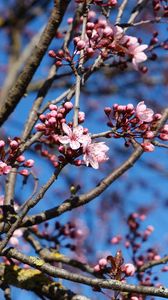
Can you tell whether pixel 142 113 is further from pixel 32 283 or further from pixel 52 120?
pixel 32 283

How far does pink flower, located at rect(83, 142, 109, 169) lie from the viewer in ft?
5.61

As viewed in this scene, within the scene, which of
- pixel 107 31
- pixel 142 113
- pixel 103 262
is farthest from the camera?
pixel 103 262

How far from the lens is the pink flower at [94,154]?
1.71 m

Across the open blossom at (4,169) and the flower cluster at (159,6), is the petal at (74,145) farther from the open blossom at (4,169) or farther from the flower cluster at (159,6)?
the flower cluster at (159,6)

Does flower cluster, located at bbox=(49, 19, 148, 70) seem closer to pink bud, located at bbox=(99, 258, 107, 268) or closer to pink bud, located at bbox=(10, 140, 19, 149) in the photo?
pink bud, located at bbox=(10, 140, 19, 149)

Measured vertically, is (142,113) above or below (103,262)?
above

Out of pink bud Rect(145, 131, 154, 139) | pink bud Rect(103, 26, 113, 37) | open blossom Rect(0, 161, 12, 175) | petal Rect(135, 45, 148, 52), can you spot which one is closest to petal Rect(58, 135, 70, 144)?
open blossom Rect(0, 161, 12, 175)

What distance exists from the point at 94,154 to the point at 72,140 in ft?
0.53

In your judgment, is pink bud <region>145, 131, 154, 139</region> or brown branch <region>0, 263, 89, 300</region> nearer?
pink bud <region>145, 131, 154, 139</region>

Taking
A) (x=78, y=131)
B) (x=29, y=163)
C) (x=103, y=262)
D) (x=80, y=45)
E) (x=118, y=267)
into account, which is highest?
(x=80, y=45)

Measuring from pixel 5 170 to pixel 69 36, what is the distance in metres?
1.12

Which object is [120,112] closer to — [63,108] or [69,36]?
[63,108]

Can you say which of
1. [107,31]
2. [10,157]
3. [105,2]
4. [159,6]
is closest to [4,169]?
[10,157]

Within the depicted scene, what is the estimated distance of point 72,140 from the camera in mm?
1645
